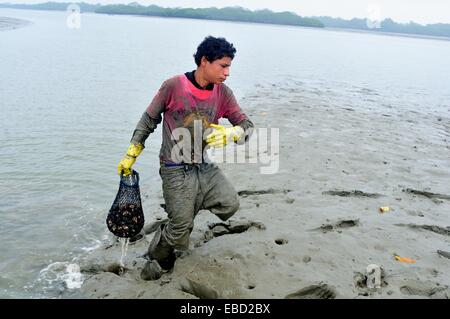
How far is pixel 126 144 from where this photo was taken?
9.65 m

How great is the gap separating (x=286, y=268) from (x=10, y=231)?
3.49 m

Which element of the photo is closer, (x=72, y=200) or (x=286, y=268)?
(x=286, y=268)

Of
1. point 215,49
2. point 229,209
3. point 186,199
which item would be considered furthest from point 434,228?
point 215,49

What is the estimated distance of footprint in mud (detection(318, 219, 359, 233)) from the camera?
5323 mm

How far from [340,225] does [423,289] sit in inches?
57.5

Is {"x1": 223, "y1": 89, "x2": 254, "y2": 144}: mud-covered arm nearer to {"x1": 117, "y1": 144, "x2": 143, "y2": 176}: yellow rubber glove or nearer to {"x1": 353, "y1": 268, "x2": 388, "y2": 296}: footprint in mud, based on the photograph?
{"x1": 117, "y1": 144, "x2": 143, "y2": 176}: yellow rubber glove

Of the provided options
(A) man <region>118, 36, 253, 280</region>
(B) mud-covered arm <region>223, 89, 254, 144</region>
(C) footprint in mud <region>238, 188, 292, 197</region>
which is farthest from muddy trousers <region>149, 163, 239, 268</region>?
(C) footprint in mud <region>238, 188, 292, 197</region>

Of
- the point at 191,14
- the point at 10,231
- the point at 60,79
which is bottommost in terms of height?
the point at 10,231

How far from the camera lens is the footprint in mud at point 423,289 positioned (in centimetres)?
396

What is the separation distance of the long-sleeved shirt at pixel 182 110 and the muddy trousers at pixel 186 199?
152mm

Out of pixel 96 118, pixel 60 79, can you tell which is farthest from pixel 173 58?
pixel 96 118

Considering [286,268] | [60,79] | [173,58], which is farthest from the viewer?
[173,58]

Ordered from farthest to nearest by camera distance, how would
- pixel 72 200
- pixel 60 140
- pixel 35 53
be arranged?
pixel 35 53, pixel 60 140, pixel 72 200

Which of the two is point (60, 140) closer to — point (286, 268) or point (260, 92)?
point (286, 268)
